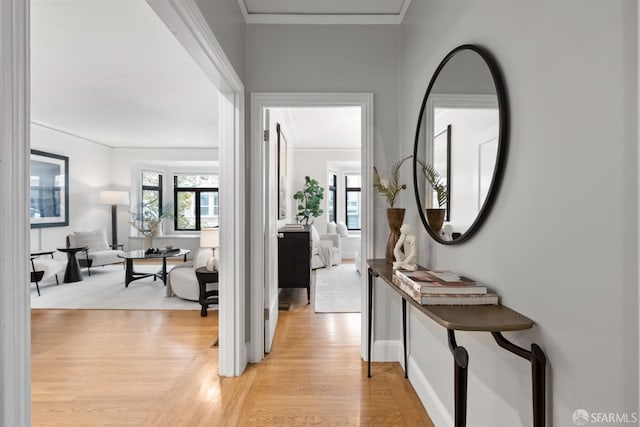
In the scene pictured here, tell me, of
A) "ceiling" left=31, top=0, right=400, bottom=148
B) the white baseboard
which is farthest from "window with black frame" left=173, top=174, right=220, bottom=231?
the white baseboard

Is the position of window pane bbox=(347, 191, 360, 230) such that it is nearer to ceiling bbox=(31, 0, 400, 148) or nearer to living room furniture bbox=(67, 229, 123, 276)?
ceiling bbox=(31, 0, 400, 148)

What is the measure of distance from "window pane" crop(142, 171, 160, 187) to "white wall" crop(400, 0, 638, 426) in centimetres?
786

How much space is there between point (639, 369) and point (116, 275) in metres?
6.51

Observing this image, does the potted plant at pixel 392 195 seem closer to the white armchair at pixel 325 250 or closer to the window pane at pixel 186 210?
the white armchair at pixel 325 250

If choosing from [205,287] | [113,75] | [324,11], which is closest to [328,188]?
[205,287]

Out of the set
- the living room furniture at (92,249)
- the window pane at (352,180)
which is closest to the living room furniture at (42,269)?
the living room furniture at (92,249)

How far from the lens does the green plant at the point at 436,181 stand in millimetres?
1716

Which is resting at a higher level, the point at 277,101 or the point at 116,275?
the point at 277,101

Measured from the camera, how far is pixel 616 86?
2.47ft

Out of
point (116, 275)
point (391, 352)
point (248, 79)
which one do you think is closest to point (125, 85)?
point (248, 79)

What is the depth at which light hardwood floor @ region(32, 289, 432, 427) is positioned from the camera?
1.90m

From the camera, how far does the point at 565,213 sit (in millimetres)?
905

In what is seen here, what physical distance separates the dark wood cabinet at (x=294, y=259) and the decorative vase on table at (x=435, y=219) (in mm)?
2240

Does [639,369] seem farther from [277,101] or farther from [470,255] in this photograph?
[277,101]
